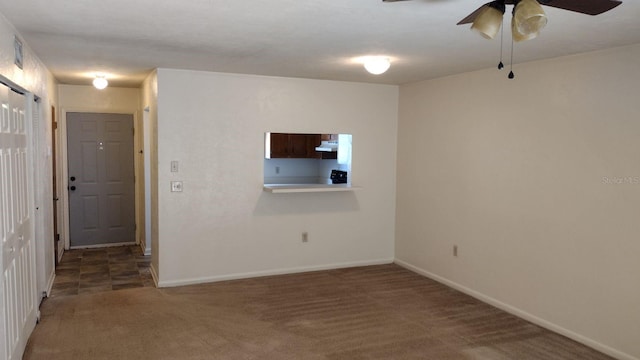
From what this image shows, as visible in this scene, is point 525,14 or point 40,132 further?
point 40,132

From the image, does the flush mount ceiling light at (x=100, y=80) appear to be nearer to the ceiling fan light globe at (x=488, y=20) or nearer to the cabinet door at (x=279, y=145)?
the cabinet door at (x=279, y=145)

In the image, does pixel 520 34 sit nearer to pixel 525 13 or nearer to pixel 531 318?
pixel 525 13

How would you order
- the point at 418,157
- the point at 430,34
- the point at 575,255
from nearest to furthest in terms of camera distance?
the point at 430,34 → the point at 575,255 → the point at 418,157

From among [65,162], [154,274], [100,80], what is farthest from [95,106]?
[154,274]

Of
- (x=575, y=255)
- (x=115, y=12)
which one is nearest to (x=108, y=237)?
(x=115, y=12)

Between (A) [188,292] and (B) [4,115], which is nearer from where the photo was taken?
(B) [4,115]

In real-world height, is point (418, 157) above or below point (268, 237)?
above

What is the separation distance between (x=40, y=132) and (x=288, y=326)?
2.88 metres

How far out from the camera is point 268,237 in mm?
5293

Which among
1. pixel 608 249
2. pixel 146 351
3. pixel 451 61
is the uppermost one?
pixel 451 61

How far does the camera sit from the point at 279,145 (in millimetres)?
7070

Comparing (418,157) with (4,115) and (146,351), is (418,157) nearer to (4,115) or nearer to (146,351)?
(146,351)

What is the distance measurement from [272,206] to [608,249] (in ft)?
10.6

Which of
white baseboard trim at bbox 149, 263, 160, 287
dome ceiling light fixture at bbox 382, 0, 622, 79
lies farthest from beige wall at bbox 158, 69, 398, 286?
dome ceiling light fixture at bbox 382, 0, 622, 79
